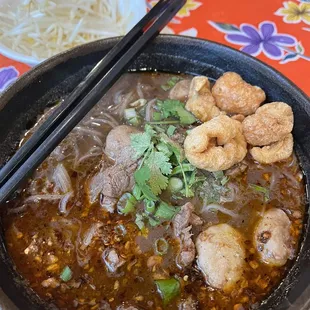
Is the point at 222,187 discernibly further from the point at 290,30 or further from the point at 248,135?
the point at 290,30

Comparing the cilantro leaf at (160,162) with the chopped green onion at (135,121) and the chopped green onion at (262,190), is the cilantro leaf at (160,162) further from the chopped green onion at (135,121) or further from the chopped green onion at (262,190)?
the chopped green onion at (262,190)

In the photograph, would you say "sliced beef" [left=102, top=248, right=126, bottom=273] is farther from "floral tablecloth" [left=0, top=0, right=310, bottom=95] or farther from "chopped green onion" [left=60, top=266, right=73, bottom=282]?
"floral tablecloth" [left=0, top=0, right=310, bottom=95]

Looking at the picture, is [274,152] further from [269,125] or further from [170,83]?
[170,83]

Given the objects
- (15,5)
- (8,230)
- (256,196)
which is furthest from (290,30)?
(8,230)

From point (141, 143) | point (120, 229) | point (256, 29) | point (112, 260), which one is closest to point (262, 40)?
point (256, 29)

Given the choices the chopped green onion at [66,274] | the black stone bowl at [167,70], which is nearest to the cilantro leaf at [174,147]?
the black stone bowl at [167,70]
